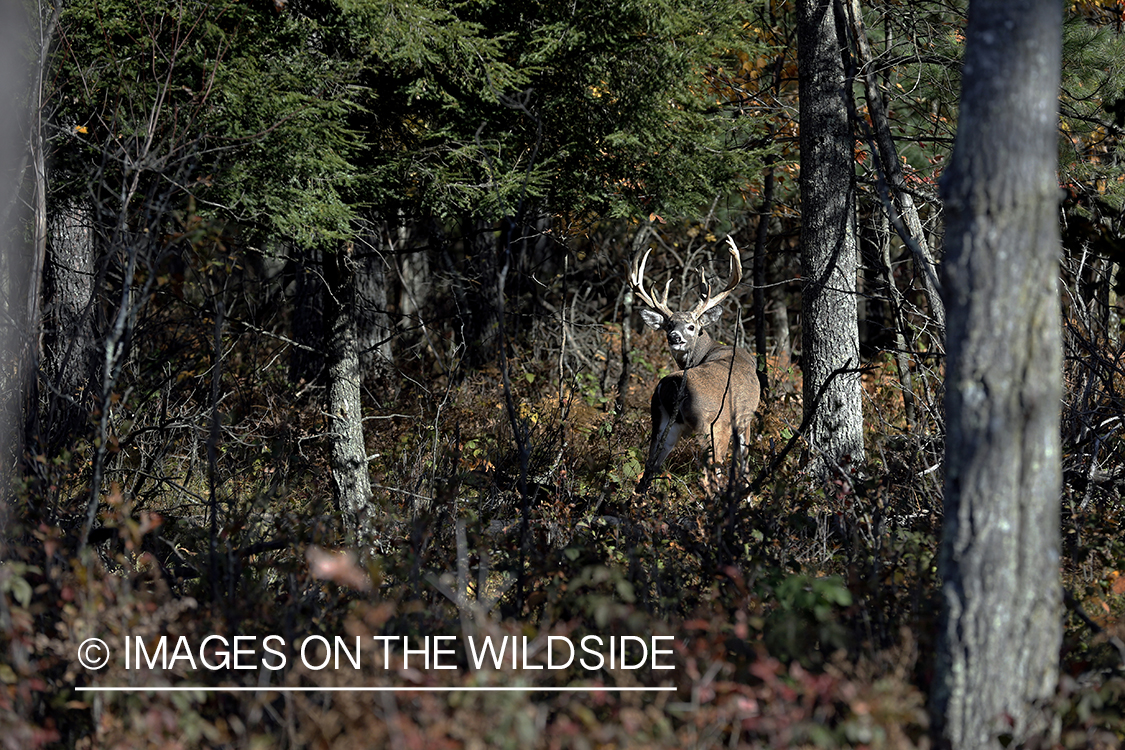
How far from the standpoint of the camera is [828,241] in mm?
8000

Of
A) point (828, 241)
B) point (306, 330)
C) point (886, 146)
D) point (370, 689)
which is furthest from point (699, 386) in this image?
point (370, 689)

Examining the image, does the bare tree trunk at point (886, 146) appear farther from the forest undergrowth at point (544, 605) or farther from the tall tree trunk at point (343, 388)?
the tall tree trunk at point (343, 388)

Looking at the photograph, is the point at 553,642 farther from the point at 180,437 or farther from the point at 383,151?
the point at 180,437

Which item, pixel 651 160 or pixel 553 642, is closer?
pixel 553 642

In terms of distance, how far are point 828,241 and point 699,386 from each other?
184cm

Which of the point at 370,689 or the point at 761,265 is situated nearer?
the point at 370,689

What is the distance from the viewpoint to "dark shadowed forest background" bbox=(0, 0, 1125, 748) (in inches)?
124

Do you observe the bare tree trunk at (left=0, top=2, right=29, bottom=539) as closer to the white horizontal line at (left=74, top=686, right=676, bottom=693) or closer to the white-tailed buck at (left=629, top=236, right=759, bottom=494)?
the white horizontal line at (left=74, top=686, right=676, bottom=693)

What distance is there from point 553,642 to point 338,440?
461cm

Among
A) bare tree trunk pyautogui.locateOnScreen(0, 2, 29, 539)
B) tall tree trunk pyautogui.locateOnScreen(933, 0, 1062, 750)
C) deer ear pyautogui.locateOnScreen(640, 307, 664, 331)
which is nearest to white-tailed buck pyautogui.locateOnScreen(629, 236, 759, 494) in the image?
deer ear pyautogui.locateOnScreen(640, 307, 664, 331)

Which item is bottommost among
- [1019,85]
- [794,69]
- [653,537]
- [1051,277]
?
[653,537]

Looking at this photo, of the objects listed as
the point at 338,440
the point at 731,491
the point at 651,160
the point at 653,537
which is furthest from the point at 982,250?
the point at 338,440

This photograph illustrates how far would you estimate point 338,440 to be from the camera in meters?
8.16

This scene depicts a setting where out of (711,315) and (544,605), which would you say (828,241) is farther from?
(544,605)
